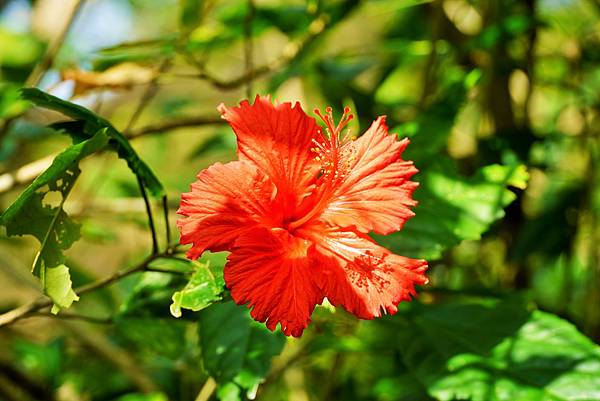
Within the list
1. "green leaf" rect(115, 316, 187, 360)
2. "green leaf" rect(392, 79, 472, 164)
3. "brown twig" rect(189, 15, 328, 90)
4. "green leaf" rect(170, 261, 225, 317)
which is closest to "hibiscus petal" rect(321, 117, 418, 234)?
"green leaf" rect(170, 261, 225, 317)

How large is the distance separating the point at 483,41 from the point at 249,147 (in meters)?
0.67

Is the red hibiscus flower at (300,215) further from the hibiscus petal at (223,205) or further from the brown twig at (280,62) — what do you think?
the brown twig at (280,62)

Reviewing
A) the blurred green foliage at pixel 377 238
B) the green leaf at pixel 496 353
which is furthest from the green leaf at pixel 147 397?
the green leaf at pixel 496 353

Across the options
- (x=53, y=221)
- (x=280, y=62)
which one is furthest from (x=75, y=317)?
(x=280, y=62)

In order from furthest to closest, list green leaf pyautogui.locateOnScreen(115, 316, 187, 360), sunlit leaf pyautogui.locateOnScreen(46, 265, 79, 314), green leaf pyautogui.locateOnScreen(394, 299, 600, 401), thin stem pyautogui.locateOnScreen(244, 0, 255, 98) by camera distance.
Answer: thin stem pyautogui.locateOnScreen(244, 0, 255, 98), green leaf pyautogui.locateOnScreen(115, 316, 187, 360), green leaf pyautogui.locateOnScreen(394, 299, 600, 401), sunlit leaf pyautogui.locateOnScreen(46, 265, 79, 314)

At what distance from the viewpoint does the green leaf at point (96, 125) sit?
771mm

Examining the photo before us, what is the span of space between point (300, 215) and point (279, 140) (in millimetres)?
93

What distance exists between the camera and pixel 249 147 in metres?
0.80

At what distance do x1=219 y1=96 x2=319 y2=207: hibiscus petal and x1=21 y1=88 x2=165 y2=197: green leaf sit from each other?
0.42ft

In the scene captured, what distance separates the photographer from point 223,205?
76 centimetres

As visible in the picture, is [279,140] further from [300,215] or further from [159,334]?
[159,334]

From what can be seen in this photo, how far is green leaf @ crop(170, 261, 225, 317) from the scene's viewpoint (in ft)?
2.44

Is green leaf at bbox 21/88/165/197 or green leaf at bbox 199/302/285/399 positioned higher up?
green leaf at bbox 21/88/165/197

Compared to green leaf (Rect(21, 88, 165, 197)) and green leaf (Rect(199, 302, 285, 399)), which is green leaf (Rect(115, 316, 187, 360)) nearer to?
green leaf (Rect(199, 302, 285, 399))
